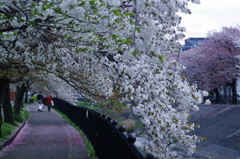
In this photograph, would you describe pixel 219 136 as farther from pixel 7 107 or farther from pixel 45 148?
pixel 45 148

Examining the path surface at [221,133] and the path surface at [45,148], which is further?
the path surface at [221,133]

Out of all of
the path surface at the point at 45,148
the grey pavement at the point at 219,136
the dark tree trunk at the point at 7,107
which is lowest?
the grey pavement at the point at 219,136

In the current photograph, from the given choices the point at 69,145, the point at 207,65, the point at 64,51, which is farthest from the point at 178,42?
the point at 207,65

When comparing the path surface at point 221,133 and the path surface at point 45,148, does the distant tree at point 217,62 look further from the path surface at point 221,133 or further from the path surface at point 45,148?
the path surface at point 45,148

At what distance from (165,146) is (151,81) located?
4.60ft

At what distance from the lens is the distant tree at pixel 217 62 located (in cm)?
4369

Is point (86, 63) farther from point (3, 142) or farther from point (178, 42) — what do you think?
point (3, 142)

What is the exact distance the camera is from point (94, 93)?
13484 millimetres

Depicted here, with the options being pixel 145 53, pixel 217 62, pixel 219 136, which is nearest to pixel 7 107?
pixel 219 136

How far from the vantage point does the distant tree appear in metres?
43.7

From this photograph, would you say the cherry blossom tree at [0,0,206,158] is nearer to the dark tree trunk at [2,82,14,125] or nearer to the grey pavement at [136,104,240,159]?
the dark tree trunk at [2,82,14,125]

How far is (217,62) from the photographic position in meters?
46.1

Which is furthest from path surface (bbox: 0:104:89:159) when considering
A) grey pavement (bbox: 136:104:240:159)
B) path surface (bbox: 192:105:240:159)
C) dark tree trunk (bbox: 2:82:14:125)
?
path surface (bbox: 192:105:240:159)

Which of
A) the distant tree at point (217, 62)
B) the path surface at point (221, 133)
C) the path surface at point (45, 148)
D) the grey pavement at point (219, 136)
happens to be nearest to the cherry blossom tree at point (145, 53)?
the path surface at point (45, 148)
